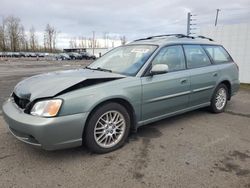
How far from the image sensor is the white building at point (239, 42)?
906cm

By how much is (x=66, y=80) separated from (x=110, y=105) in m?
0.71

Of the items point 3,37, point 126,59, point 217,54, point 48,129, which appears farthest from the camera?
point 3,37

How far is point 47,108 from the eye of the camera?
2654 mm

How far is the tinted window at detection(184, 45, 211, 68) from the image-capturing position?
4242 mm

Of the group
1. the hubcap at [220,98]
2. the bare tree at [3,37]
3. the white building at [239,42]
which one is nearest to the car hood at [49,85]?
the hubcap at [220,98]

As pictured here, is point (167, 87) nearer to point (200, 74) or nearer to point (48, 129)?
point (200, 74)

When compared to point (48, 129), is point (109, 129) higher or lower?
lower

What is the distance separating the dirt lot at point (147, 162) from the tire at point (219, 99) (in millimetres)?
895

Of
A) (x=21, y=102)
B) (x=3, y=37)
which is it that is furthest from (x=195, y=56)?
(x=3, y=37)

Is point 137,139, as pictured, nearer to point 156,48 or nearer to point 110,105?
point 110,105

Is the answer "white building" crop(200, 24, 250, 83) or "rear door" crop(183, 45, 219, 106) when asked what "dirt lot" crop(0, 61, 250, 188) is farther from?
"white building" crop(200, 24, 250, 83)

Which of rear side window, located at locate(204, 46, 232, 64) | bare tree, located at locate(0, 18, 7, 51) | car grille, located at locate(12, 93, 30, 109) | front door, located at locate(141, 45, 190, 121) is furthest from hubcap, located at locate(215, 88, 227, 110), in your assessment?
→ bare tree, located at locate(0, 18, 7, 51)

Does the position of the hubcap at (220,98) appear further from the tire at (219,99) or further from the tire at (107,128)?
the tire at (107,128)

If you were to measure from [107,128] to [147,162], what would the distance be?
731 millimetres
